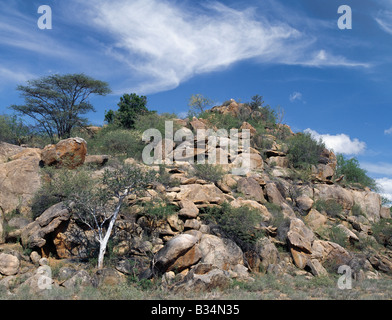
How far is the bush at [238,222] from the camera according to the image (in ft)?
35.2

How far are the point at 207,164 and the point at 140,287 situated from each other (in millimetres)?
9087

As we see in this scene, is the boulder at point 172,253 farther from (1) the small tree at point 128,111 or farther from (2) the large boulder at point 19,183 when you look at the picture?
(1) the small tree at point 128,111

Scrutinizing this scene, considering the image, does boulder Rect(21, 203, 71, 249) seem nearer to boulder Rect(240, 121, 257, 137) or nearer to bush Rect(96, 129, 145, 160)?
bush Rect(96, 129, 145, 160)

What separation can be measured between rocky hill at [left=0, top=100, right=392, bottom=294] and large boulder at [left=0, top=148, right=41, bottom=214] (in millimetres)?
36

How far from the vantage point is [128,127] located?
2655 centimetres

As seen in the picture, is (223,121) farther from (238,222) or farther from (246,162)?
(238,222)

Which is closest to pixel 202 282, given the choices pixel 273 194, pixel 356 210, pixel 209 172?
pixel 209 172

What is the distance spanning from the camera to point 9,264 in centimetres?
838

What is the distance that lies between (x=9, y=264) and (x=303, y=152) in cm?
1885

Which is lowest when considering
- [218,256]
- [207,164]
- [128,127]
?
[218,256]

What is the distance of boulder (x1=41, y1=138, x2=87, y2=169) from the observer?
44.1 ft

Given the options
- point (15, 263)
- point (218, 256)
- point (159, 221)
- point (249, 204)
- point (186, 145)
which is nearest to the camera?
point (15, 263)
